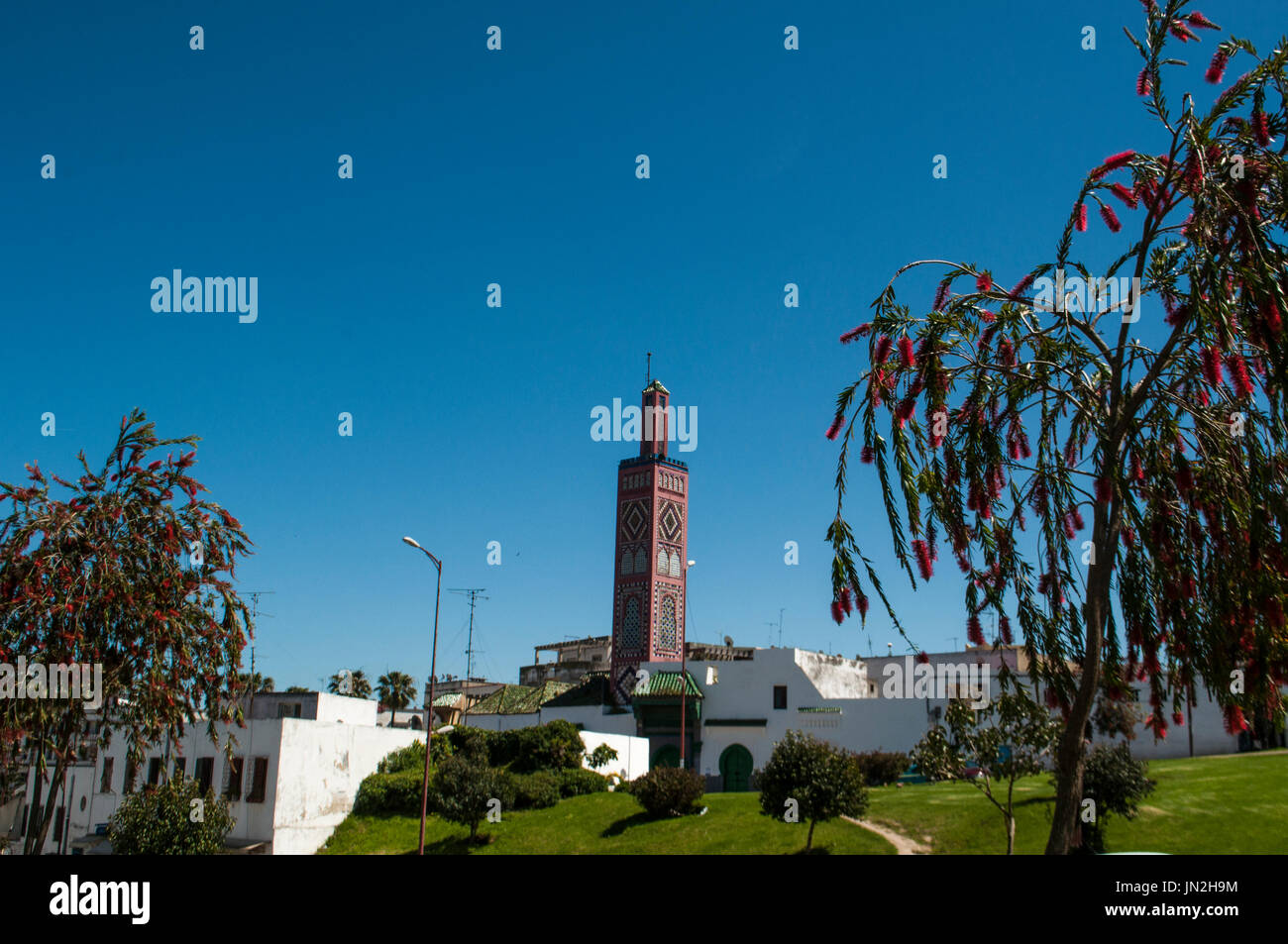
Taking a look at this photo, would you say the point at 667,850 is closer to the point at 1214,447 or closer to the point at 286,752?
the point at 286,752

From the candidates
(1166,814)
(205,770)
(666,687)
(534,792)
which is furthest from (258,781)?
Answer: (1166,814)

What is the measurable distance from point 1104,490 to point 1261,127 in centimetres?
353

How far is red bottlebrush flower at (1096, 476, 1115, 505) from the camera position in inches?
374

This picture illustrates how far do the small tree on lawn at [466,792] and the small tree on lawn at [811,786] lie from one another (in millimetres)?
12190

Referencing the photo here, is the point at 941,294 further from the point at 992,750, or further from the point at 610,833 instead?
the point at 610,833

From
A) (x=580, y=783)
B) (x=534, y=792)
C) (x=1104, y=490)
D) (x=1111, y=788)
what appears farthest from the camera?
(x=580, y=783)

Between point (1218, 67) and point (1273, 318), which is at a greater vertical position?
point (1218, 67)

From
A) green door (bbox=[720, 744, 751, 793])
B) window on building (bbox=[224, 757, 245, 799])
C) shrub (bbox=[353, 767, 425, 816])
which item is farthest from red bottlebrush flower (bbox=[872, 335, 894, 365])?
green door (bbox=[720, 744, 751, 793])

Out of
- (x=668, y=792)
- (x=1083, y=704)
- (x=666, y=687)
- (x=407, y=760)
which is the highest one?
(x=1083, y=704)

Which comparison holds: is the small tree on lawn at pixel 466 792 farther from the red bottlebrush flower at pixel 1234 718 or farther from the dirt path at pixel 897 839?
the red bottlebrush flower at pixel 1234 718

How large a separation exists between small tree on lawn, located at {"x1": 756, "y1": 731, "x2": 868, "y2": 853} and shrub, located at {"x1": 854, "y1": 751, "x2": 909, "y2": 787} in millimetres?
12586

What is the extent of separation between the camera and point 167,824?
29828mm

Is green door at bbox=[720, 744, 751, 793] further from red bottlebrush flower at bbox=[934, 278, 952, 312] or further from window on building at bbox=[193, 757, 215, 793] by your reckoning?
red bottlebrush flower at bbox=[934, 278, 952, 312]
